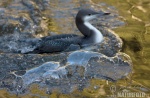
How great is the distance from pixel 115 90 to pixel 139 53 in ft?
4.44

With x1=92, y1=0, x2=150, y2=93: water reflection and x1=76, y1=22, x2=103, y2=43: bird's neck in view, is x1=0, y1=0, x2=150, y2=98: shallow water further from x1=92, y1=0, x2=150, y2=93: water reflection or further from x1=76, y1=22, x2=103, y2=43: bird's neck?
x1=76, y1=22, x2=103, y2=43: bird's neck

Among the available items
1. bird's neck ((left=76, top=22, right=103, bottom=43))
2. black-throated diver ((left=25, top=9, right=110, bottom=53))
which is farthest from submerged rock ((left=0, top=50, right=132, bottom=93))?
bird's neck ((left=76, top=22, right=103, bottom=43))

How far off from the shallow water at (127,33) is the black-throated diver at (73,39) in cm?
57

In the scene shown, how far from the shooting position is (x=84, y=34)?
6.78m

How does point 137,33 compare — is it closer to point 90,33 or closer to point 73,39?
point 90,33

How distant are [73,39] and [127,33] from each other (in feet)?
4.32

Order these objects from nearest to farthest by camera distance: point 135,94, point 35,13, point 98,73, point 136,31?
1. point 135,94
2. point 98,73
3. point 136,31
4. point 35,13

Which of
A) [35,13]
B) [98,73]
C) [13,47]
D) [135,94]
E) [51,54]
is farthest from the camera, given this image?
[35,13]

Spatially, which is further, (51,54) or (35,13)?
(35,13)

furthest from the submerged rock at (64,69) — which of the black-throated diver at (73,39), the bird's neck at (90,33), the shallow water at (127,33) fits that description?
the bird's neck at (90,33)

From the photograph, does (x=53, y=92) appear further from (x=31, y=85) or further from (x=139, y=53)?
(x=139, y=53)

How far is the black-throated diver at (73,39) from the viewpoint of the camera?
21.3ft

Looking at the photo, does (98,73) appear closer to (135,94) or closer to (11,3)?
(135,94)

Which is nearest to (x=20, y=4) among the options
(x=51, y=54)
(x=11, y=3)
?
(x=11, y=3)
